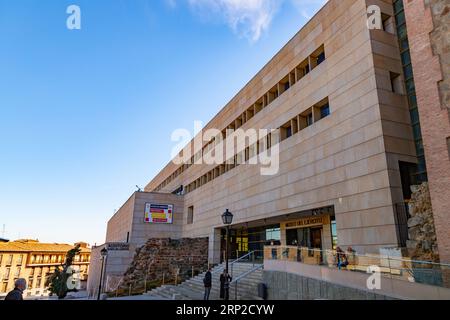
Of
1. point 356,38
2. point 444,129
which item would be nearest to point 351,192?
point 444,129

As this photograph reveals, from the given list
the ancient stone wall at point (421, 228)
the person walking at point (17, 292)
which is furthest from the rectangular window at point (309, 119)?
the person walking at point (17, 292)

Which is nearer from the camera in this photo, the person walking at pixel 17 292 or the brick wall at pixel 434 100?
the person walking at pixel 17 292

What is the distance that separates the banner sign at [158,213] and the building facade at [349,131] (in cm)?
1357

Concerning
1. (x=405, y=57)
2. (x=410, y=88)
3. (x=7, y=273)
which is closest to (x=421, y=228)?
(x=410, y=88)

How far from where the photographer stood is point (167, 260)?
33.5 metres

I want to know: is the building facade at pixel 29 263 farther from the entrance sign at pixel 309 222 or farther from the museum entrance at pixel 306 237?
the entrance sign at pixel 309 222

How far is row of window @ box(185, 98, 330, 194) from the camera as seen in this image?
21.2 metres

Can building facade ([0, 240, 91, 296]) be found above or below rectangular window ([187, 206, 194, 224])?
below

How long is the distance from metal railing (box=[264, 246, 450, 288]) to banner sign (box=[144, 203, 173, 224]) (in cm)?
2742

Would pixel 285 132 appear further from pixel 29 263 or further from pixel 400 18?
Result: pixel 29 263

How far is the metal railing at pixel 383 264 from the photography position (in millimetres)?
9938

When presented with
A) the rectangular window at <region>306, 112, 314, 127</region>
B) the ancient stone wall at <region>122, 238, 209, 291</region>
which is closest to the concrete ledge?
the rectangular window at <region>306, 112, 314, 127</region>

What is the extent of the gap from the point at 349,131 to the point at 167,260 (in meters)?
23.7

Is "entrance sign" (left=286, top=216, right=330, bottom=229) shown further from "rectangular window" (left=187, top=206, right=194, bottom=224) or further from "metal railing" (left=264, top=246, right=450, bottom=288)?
"rectangular window" (left=187, top=206, right=194, bottom=224)
